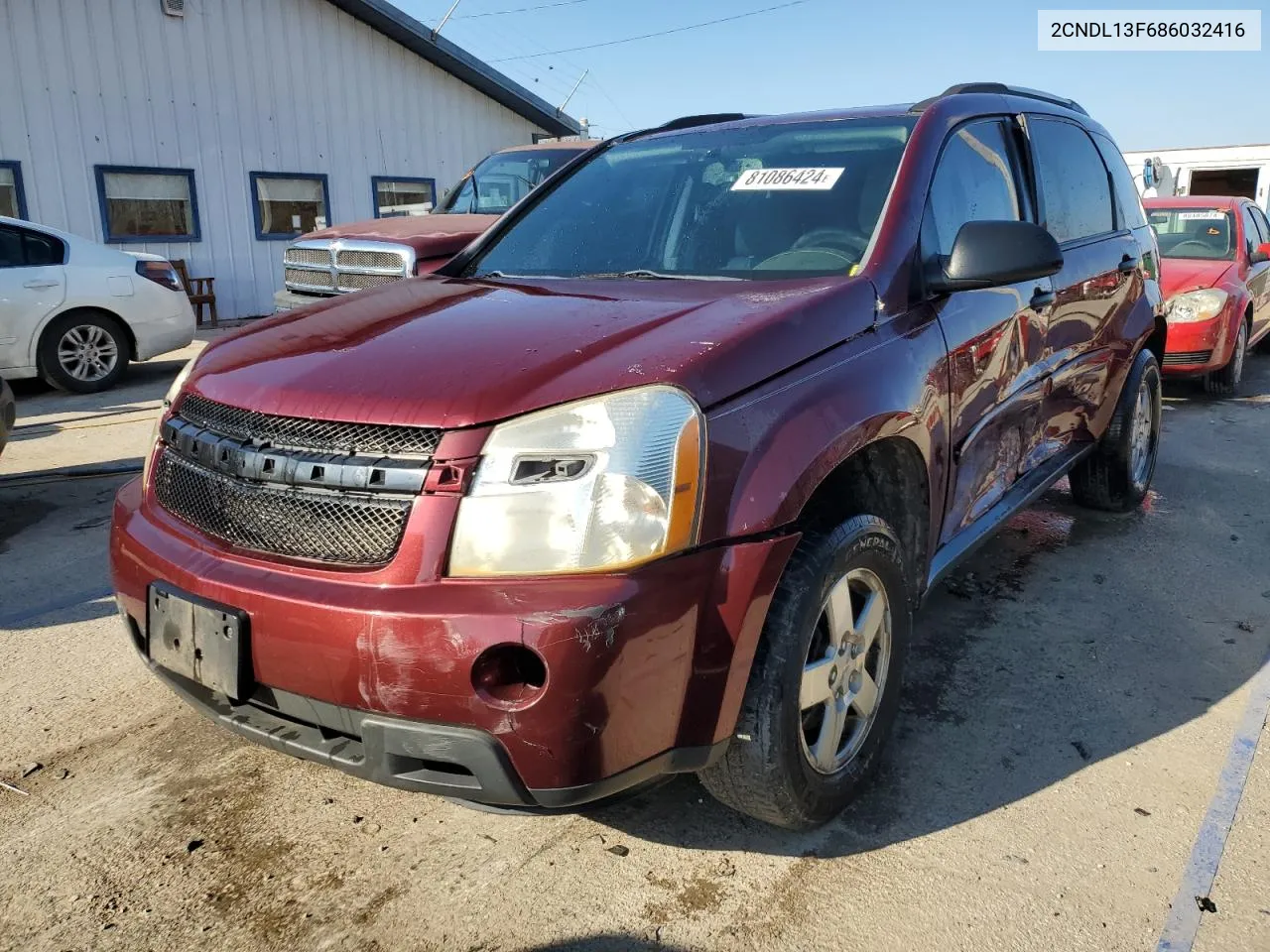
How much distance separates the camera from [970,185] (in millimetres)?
3193

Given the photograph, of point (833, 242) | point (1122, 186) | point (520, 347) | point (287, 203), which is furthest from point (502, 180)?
point (520, 347)

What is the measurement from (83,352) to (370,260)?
3.20 m

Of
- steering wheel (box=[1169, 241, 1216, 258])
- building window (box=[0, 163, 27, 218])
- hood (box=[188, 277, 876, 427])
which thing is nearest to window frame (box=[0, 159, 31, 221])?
building window (box=[0, 163, 27, 218])

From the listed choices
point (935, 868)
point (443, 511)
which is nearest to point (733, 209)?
point (443, 511)

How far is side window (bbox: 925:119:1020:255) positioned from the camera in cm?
294

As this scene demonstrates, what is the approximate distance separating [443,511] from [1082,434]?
333cm

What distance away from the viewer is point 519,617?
178cm

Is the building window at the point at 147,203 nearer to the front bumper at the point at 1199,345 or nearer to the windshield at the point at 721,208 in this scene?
the windshield at the point at 721,208

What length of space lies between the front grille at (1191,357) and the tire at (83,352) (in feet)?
29.7

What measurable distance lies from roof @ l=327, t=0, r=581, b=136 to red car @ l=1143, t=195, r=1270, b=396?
11.0 meters

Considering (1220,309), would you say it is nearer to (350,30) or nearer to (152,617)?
(152,617)

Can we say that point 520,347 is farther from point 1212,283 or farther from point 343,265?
point 1212,283

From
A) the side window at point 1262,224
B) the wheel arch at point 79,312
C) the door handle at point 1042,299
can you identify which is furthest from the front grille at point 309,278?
the side window at point 1262,224

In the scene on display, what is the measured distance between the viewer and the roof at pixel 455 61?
49.1 feet
